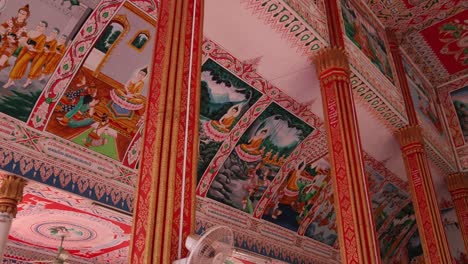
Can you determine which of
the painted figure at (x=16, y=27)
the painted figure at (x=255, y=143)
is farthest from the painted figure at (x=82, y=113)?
the painted figure at (x=255, y=143)

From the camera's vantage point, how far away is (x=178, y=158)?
362 centimetres

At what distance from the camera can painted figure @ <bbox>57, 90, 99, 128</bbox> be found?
7797 mm

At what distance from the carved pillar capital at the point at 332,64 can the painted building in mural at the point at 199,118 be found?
186mm

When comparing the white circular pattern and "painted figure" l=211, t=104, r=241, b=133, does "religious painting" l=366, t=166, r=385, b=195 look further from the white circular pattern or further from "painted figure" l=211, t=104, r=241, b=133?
the white circular pattern

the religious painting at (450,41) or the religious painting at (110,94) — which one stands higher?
the religious painting at (450,41)

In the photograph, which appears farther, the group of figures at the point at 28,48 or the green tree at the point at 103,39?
the green tree at the point at 103,39

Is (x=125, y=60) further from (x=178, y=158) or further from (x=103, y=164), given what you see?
(x=178, y=158)

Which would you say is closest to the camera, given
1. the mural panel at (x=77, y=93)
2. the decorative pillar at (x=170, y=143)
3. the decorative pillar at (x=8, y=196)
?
the decorative pillar at (x=170, y=143)

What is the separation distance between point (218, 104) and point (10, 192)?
415 centimetres

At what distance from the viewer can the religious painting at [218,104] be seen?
8750 mm

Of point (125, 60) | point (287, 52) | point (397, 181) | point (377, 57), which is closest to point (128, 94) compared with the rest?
point (125, 60)

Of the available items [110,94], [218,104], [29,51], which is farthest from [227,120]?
[29,51]

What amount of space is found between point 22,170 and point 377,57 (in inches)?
307

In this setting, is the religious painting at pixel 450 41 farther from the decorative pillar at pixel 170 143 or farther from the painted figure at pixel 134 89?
the decorative pillar at pixel 170 143
